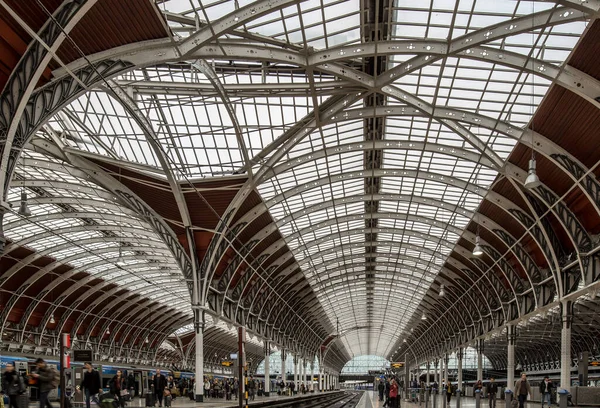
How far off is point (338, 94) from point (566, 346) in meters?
19.5

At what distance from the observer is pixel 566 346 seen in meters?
37.8

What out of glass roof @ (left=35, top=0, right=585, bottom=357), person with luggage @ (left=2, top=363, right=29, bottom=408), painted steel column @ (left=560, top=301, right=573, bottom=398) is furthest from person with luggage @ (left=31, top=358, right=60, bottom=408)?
painted steel column @ (left=560, top=301, right=573, bottom=398)

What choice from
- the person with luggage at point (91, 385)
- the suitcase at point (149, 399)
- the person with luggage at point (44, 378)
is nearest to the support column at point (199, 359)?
the suitcase at point (149, 399)

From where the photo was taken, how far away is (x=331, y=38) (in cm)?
2864

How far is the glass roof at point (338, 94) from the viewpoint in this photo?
25906mm

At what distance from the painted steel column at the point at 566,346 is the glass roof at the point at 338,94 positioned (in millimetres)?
9621

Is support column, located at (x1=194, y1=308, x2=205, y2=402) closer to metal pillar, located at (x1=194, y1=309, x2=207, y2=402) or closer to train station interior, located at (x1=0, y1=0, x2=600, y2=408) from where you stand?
metal pillar, located at (x1=194, y1=309, x2=207, y2=402)

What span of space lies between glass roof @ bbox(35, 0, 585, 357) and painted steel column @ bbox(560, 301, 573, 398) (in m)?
9.62

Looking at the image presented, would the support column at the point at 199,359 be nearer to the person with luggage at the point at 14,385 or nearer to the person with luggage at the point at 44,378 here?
the person with luggage at the point at 44,378

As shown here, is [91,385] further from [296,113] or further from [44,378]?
[296,113]

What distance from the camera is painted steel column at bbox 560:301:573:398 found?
36.4 meters

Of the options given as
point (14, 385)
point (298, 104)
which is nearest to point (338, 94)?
point (298, 104)

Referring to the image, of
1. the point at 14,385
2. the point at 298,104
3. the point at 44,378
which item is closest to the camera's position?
the point at 14,385

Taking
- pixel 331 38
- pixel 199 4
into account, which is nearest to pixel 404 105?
pixel 331 38
